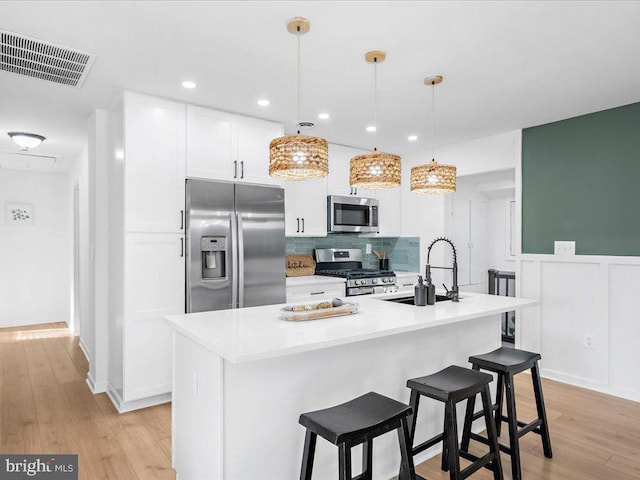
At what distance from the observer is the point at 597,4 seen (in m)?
2.02

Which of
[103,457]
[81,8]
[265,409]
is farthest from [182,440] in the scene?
[81,8]

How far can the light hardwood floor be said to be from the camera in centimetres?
236

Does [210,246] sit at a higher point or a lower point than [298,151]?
lower

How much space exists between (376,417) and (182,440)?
1086 mm

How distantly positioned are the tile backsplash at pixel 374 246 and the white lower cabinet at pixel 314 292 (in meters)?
0.82

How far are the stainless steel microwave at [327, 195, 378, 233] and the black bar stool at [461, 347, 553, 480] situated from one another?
8.60 ft

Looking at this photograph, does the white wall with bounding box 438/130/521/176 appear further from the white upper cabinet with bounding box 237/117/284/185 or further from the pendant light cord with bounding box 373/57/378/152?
the white upper cabinet with bounding box 237/117/284/185

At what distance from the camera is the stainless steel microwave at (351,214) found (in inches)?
190

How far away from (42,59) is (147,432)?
2.60 meters

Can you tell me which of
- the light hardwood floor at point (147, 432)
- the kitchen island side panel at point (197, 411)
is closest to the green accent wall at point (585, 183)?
the light hardwood floor at point (147, 432)

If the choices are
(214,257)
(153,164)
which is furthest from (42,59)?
(214,257)

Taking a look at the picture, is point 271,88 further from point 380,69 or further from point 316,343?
point 316,343

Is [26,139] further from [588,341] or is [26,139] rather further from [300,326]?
[588,341]

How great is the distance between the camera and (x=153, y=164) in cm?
325
